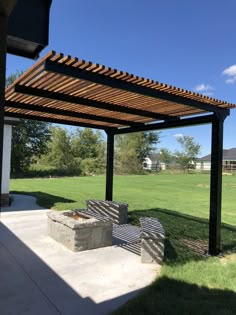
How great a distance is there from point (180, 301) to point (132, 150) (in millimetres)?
42782

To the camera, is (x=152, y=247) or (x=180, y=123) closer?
(x=152, y=247)

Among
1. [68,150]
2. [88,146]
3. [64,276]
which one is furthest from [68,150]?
[64,276]

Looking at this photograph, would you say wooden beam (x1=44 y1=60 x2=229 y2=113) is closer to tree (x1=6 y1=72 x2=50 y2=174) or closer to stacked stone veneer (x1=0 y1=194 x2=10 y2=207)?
stacked stone veneer (x1=0 y1=194 x2=10 y2=207)

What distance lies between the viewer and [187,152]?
57781mm

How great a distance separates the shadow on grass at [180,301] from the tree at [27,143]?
31041 millimetres

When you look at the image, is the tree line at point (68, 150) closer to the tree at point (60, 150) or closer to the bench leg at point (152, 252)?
the tree at point (60, 150)

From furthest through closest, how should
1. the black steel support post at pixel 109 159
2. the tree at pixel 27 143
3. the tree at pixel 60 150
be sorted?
the tree at pixel 60 150
the tree at pixel 27 143
the black steel support post at pixel 109 159

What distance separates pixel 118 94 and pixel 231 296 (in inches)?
137

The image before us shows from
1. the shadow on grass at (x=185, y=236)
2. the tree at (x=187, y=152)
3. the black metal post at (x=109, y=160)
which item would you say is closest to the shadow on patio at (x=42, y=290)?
the shadow on grass at (x=185, y=236)

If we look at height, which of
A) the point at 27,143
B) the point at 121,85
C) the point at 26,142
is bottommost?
the point at 121,85

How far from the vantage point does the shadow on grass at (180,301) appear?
3.18 meters

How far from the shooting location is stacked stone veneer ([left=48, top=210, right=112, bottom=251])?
205 inches

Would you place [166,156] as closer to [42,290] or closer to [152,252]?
[152,252]

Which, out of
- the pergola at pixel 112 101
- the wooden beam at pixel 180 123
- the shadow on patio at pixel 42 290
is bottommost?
the shadow on patio at pixel 42 290
